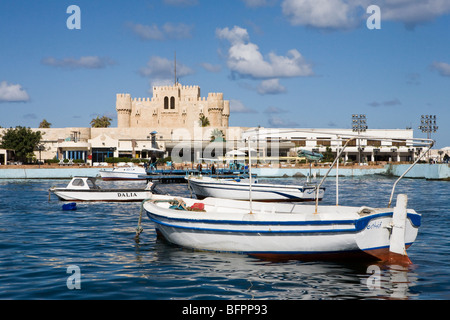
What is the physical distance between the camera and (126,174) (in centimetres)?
5203

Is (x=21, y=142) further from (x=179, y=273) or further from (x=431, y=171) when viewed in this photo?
(x=179, y=273)

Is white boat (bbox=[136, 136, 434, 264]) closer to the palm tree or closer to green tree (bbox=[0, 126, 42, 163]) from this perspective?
green tree (bbox=[0, 126, 42, 163])

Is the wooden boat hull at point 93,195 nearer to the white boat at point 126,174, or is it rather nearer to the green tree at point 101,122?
the white boat at point 126,174

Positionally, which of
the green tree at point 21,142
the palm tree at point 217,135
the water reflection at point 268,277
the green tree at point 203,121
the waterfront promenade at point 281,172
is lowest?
the water reflection at point 268,277

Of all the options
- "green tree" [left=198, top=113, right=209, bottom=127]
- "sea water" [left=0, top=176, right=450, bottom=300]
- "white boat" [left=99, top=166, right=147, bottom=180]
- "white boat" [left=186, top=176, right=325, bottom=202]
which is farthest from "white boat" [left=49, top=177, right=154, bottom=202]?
"green tree" [left=198, top=113, right=209, bottom=127]

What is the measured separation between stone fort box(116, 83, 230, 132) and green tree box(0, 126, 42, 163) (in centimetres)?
2699

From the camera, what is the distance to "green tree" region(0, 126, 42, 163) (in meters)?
80.9

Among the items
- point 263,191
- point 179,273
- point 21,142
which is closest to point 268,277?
point 179,273

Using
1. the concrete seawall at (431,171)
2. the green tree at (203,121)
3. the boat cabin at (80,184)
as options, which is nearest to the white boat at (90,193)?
the boat cabin at (80,184)

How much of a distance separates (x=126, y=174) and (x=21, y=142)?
38.5 metres

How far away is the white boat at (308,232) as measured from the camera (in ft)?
38.4

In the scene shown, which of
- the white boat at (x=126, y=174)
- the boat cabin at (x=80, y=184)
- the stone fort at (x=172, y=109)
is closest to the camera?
the boat cabin at (x=80, y=184)

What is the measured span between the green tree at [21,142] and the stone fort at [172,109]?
2699 centimetres
